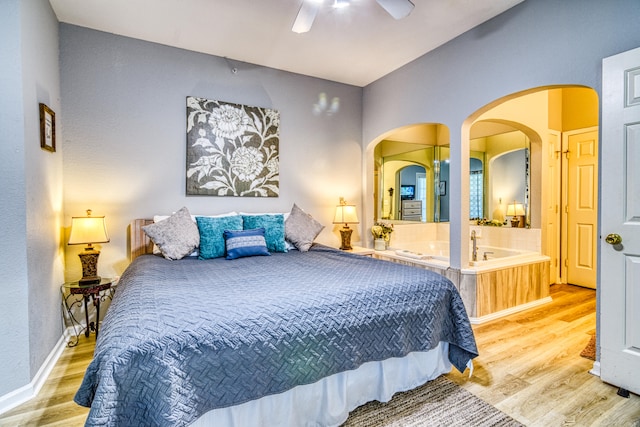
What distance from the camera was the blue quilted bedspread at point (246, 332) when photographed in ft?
3.89

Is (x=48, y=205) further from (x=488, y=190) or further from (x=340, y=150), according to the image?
(x=488, y=190)

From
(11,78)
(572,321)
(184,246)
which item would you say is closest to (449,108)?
(572,321)

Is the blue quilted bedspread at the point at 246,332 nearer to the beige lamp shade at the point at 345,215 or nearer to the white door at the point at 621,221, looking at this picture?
the white door at the point at 621,221

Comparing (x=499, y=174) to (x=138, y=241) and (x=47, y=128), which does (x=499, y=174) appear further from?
(x=47, y=128)

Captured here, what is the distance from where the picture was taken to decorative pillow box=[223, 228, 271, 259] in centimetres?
284

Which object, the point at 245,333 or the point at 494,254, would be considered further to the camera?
the point at 494,254

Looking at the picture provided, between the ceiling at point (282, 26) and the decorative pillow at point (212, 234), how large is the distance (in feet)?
5.89

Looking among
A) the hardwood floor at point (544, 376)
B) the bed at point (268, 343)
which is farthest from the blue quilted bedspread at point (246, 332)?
the hardwood floor at point (544, 376)

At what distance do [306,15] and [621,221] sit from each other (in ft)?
8.22

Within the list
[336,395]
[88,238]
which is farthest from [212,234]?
[336,395]

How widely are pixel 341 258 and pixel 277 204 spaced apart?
4.58ft

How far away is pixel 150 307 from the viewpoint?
149 cm

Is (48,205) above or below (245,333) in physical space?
above

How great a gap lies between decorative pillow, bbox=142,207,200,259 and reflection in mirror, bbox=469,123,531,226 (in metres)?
4.04
